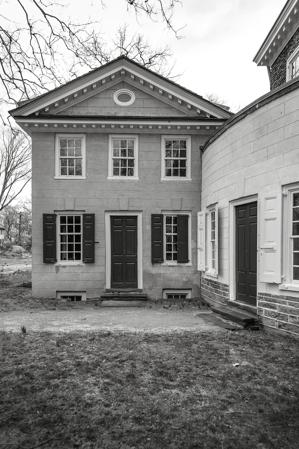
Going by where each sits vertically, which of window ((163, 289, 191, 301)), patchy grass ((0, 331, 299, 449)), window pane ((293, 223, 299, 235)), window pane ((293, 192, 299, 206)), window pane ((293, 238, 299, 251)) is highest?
window pane ((293, 192, 299, 206))

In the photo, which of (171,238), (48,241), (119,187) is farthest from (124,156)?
(48,241)

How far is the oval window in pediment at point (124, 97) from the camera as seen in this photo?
12.4 metres

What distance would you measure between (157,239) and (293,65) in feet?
22.3

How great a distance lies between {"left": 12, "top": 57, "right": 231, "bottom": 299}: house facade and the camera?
1212 centimetres

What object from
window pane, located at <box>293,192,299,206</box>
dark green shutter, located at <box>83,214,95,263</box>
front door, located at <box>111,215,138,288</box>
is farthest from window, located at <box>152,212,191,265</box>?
window pane, located at <box>293,192,299,206</box>

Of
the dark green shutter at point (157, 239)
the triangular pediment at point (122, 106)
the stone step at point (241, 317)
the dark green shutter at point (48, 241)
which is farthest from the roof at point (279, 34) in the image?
the dark green shutter at point (48, 241)

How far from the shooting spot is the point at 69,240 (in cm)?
1233

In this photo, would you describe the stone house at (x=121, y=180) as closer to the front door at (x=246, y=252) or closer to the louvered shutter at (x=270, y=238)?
the front door at (x=246, y=252)

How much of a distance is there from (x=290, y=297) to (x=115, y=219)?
6.83 meters

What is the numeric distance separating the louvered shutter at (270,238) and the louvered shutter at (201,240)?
3609mm

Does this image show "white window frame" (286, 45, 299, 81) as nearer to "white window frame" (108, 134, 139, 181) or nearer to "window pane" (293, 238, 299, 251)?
"white window frame" (108, 134, 139, 181)

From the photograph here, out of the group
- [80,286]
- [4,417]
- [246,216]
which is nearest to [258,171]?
[246,216]

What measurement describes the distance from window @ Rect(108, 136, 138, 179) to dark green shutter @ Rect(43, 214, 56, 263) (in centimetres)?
257

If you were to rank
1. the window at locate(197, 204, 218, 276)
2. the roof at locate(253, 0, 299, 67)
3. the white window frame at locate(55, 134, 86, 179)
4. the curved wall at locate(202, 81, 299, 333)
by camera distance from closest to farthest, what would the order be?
the curved wall at locate(202, 81, 299, 333), the roof at locate(253, 0, 299, 67), the window at locate(197, 204, 218, 276), the white window frame at locate(55, 134, 86, 179)
